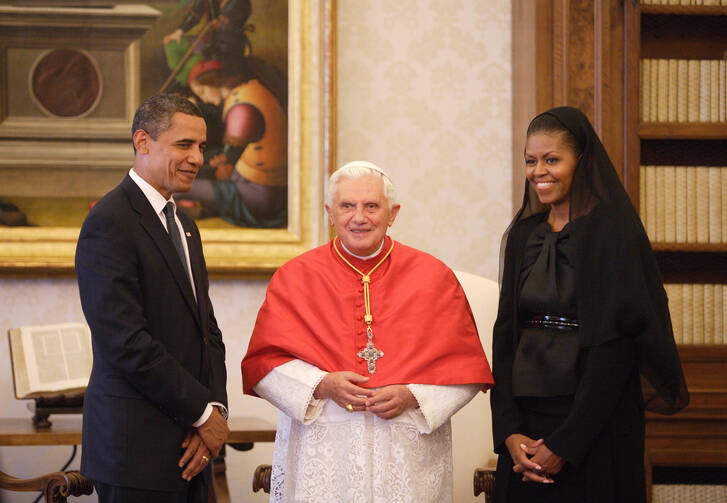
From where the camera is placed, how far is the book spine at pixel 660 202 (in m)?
3.60

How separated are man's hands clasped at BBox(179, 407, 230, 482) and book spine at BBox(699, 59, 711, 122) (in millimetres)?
2624

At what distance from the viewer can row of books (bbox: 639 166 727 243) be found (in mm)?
3605

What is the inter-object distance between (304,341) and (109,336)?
670mm

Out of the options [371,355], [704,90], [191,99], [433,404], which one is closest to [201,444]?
[371,355]

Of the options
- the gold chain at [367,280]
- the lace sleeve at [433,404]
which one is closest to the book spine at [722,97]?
the gold chain at [367,280]

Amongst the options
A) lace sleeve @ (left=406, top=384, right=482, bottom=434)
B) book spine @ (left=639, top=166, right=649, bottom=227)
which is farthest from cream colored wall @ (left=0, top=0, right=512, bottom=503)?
lace sleeve @ (left=406, top=384, right=482, bottom=434)

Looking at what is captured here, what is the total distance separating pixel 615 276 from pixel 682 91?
173 cm

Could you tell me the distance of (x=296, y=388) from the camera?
2.50 meters

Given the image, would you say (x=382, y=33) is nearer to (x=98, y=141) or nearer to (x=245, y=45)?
(x=245, y=45)

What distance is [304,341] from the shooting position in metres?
2.58

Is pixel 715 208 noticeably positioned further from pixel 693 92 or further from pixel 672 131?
pixel 693 92

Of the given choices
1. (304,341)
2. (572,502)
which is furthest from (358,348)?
(572,502)

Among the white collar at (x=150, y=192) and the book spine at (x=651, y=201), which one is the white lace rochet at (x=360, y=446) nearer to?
the white collar at (x=150, y=192)

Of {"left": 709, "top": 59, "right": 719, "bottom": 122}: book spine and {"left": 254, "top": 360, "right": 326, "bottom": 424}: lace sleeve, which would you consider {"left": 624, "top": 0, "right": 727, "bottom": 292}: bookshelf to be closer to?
{"left": 709, "top": 59, "right": 719, "bottom": 122}: book spine
